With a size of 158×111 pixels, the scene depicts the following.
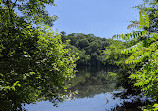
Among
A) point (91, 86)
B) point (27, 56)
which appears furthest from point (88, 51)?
point (27, 56)

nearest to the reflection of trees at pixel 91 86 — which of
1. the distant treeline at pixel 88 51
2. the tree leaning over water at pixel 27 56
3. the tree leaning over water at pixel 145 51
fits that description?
the tree leaning over water at pixel 27 56

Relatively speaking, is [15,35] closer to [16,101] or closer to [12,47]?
[12,47]

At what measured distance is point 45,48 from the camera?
8.72 meters

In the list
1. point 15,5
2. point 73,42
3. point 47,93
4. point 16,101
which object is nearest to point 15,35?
point 15,5

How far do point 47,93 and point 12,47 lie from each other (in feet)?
12.9

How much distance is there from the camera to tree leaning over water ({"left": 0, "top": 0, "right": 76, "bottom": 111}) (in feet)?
24.0

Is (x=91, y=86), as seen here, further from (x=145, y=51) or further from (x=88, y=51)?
(x=88, y=51)

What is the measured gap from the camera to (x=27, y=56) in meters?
7.43

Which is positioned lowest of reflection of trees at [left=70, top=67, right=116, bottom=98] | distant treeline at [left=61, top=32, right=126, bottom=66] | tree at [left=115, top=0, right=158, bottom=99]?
reflection of trees at [left=70, top=67, right=116, bottom=98]

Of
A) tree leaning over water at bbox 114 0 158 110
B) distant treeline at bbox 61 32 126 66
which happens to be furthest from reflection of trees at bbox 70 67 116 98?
distant treeline at bbox 61 32 126 66

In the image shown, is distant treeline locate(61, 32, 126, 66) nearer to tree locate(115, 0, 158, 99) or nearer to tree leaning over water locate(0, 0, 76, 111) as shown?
tree leaning over water locate(0, 0, 76, 111)

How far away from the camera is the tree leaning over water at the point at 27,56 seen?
287 inches

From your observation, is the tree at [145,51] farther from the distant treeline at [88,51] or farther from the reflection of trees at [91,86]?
the distant treeline at [88,51]

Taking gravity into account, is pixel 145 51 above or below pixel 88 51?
below
